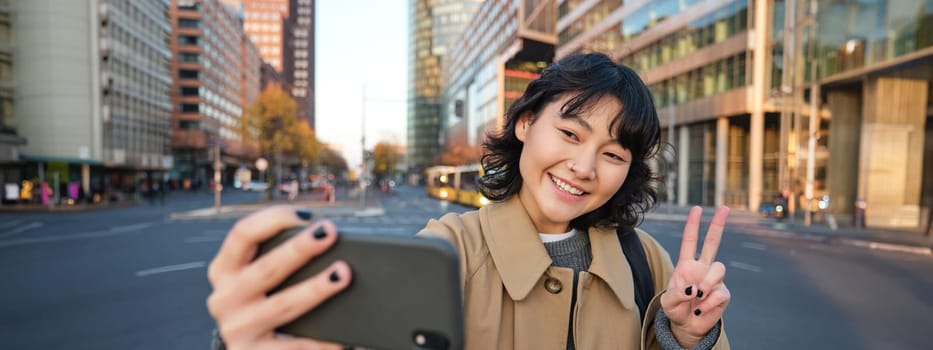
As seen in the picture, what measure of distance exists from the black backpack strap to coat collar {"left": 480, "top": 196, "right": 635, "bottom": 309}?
3.0 inches

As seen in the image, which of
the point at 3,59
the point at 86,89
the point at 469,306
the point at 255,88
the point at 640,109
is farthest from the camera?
the point at 255,88

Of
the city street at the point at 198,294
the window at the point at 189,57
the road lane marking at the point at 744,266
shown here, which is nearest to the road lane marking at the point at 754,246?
the city street at the point at 198,294

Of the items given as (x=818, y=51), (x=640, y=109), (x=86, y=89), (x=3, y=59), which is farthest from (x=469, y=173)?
(x=3, y=59)

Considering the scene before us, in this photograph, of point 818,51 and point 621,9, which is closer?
point 818,51

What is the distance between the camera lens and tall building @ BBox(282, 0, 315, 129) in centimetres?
12200

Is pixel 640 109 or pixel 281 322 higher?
pixel 640 109

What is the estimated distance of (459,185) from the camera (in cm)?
2788

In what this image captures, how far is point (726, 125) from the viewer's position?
2666 cm

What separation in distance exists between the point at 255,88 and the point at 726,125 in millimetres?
80386

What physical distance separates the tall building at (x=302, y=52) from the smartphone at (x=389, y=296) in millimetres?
127069

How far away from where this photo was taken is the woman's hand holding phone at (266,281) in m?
0.72

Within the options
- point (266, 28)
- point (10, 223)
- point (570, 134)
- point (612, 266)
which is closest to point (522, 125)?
point (570, 134)

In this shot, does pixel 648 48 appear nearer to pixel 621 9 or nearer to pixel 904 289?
pixel 621 9

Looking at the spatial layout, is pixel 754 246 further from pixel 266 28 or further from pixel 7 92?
pixel 266 28
